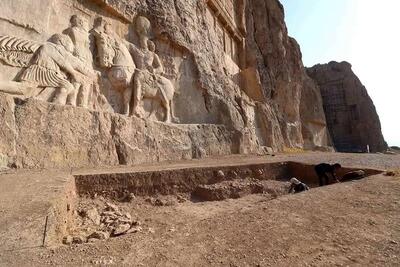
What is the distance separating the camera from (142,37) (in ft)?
32.5

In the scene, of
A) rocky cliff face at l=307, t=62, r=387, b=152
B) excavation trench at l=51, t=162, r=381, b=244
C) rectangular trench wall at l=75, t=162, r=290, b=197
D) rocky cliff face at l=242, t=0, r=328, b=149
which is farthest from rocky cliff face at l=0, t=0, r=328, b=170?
rocky cliff face at l=307, t=62, r=387, b=152

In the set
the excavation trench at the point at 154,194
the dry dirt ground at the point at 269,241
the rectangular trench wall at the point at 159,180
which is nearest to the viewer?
the dry dirt ground at the point at 269,241

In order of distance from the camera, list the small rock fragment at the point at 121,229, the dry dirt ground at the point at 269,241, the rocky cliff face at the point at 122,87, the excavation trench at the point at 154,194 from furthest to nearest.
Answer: the rocky cliff face at the point at 122,87, the excavation trench at the point at 154,194, the small rock fragment at the point at 121,229, the dry dirt ground at the point at 269,241

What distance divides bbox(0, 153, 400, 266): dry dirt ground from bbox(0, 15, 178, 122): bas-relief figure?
5.19 m

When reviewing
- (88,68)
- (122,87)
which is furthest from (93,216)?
(122,87)

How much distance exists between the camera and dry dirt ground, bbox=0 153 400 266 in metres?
2.26

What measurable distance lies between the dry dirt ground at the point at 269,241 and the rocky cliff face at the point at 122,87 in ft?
13.4

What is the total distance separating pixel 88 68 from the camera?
26.4ft

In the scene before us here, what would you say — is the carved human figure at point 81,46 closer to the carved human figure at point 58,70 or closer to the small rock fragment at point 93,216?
the carved human figure at point 58,70

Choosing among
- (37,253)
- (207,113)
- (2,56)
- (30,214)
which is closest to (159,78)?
(207,113)

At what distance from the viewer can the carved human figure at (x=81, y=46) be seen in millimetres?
7586

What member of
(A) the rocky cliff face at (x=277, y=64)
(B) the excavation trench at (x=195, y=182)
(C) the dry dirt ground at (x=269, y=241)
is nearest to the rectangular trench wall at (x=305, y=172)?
(B) the excavation trench at (x=195, y=182)

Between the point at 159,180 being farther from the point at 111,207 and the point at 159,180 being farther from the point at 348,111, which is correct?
the point at 348,111

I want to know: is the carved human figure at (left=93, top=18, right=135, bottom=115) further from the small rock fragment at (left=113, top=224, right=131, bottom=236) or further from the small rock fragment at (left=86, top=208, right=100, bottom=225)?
the small rock fragment at (left=113, top=224, right=131, bottom=236)
